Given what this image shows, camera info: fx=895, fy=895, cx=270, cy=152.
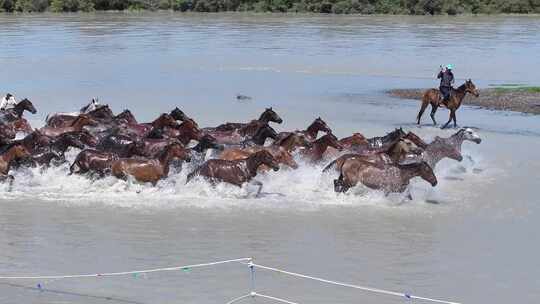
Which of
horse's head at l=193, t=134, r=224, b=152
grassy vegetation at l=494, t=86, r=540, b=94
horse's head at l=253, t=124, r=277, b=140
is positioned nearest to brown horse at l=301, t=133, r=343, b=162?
horse's head at l=253, t=124, r=277, b=140

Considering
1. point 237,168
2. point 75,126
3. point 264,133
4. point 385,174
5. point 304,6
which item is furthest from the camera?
point 304,6

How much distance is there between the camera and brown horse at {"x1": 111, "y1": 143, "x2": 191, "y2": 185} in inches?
567

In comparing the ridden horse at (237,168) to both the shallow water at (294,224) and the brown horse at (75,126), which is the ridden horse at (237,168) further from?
the brown horse at (75,126)

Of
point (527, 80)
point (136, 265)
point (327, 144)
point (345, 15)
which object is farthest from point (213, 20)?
point (136, 265)

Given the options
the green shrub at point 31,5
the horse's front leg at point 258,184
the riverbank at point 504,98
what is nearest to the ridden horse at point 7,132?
the horse's front leg at point 258,184

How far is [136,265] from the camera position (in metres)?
10.8

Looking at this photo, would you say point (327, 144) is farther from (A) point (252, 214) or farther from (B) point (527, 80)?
(B) point (527, 80)

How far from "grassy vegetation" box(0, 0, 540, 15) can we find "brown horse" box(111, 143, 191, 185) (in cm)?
7476

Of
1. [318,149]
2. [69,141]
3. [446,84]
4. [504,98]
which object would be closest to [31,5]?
[504,98]

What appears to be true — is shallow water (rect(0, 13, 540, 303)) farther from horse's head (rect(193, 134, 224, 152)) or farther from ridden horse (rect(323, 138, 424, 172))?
horse's head (rect(193, 134, 224, 152))

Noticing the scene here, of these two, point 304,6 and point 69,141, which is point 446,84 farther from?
point 304,6

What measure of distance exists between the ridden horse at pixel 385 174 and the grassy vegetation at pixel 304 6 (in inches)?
2942

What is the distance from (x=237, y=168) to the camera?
46.2ft

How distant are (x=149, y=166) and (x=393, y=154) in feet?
13.5
